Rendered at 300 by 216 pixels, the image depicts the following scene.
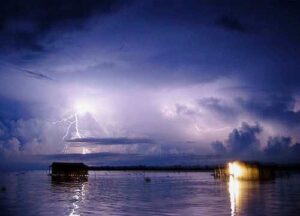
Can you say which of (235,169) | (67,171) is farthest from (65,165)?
(235,169)

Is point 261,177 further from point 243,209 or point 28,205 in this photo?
point 28,205

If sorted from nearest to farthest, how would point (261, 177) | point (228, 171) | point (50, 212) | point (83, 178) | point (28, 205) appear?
point (50, 212) < point (28, 205) < point (261, 177) < point (228, 171) < point (83, 178)

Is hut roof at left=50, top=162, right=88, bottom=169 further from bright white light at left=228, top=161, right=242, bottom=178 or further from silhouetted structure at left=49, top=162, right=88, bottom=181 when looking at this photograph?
bright white light at left=228, top=161, right=242, bottom=178

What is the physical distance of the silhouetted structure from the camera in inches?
3848

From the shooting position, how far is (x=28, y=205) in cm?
4044

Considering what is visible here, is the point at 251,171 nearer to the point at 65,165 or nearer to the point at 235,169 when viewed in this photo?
the point at 235,169

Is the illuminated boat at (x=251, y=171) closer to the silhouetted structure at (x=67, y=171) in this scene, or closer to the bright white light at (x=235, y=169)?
the bright white light at (x=235, y=169)

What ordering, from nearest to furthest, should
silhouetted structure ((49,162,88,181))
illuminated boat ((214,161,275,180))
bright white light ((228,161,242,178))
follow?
illuminated boat ((214,161,275,180)) → bright white light ((228,161,242,178)) → silhouetted structure ((49,162,88,181))

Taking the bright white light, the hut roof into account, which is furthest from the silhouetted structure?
the bright white light

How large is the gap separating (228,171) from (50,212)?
65.2 metres

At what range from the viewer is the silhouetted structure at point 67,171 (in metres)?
97.8

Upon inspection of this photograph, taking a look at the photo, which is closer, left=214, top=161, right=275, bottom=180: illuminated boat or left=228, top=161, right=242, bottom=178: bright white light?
left=214, top=161, right=275, bottom=180: illuminated boat

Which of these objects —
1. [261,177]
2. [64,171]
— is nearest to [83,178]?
[64,171]

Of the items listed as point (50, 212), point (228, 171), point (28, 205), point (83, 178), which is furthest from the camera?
point (83, 178)
